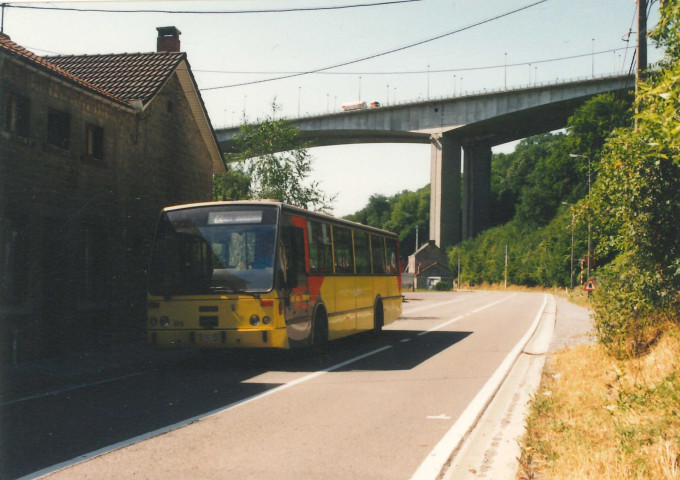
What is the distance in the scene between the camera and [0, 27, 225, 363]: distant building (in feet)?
44.2

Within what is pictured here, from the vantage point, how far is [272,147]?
31.9 m

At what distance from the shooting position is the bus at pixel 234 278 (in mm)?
11727

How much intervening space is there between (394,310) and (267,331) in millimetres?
9384

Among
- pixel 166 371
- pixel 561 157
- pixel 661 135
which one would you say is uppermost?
pixel 561 157

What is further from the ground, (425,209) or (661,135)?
(425,209)

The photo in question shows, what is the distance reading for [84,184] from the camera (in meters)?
15.7

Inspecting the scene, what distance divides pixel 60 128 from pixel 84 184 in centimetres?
125

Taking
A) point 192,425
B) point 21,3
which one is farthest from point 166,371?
point 21,3

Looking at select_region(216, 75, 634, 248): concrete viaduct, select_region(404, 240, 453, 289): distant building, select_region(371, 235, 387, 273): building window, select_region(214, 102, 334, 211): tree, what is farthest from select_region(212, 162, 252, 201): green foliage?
select_region(404, 240, 453, 289): distant building

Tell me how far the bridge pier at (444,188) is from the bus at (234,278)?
60.6 metres

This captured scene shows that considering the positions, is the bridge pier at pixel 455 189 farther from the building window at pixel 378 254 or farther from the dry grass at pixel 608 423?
the dry grass at pixel 608 423

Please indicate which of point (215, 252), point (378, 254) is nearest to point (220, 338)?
point (215, 252)

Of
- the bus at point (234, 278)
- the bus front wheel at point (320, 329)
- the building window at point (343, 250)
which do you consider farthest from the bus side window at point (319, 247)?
the bus front wheel at point (320, 329)

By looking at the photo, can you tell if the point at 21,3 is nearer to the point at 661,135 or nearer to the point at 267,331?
the point at 267,331
